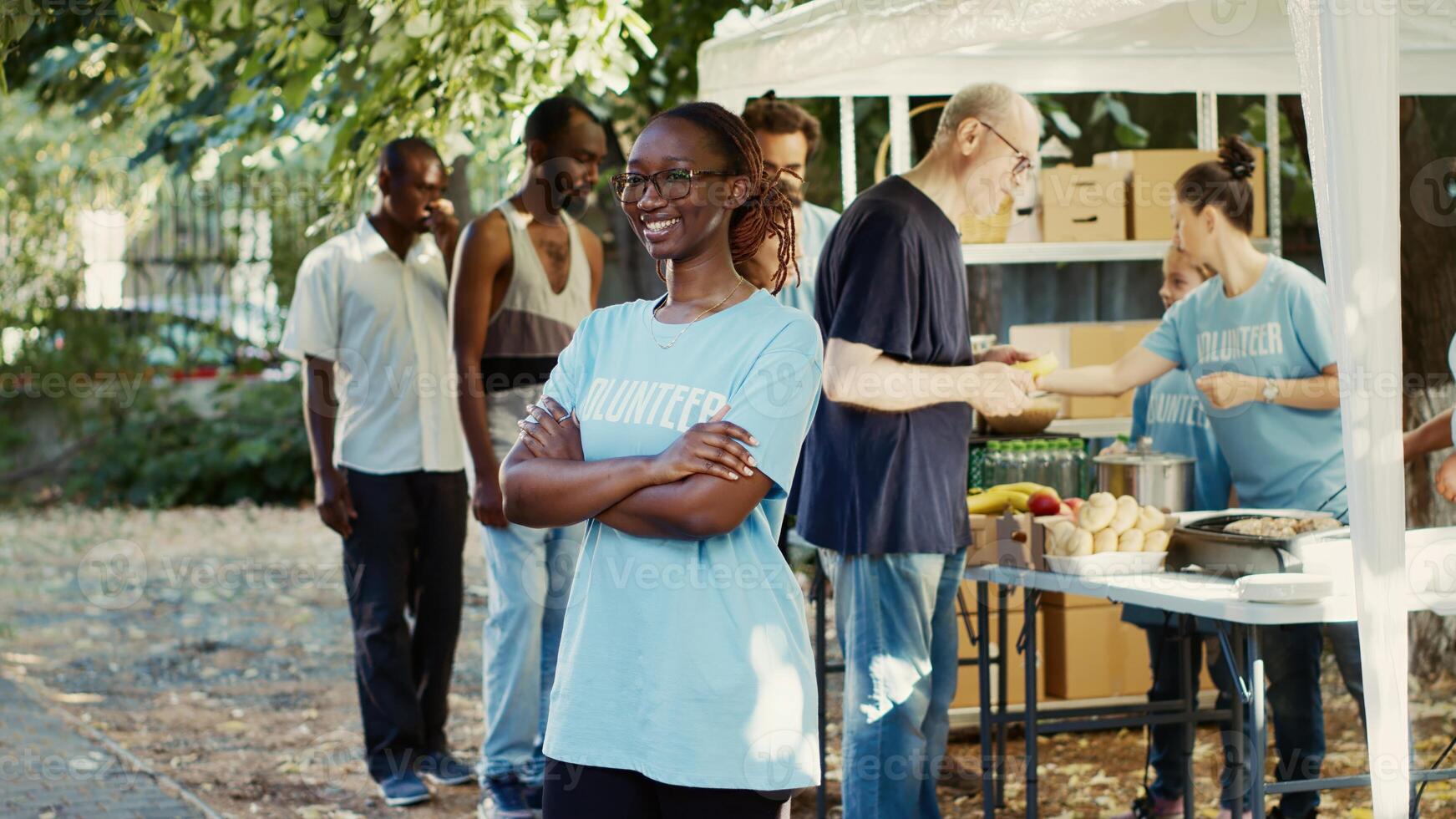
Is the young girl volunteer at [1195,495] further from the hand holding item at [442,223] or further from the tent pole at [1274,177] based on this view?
the hand holding item at [442,223]

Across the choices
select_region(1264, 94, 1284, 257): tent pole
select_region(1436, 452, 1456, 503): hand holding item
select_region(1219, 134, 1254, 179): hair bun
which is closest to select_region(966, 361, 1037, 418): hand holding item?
select_region(1436, 452, 1456, 503): hand holding item

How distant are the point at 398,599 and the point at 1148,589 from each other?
2.74 metres

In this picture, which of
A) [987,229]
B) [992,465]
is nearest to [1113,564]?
[992,465]

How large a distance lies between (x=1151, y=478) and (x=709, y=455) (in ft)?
8.78

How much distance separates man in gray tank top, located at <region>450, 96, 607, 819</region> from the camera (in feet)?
16.8

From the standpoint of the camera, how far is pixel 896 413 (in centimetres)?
416

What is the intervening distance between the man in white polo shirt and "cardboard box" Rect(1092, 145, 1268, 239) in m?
2.81

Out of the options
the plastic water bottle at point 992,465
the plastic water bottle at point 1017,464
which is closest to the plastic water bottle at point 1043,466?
the plastic water bottle at point 1017,464

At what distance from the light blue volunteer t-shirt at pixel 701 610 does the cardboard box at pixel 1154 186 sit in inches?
163

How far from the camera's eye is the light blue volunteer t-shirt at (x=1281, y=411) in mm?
4848

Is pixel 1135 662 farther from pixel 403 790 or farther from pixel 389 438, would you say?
pixel 389 438

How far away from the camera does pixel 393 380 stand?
5605 millimetres

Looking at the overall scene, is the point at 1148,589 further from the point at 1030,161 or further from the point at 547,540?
the point at 547,540

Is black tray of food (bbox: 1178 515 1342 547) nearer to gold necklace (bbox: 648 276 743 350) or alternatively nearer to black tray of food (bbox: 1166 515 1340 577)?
black tray of food (bbox: 1166 515 1340 577)
